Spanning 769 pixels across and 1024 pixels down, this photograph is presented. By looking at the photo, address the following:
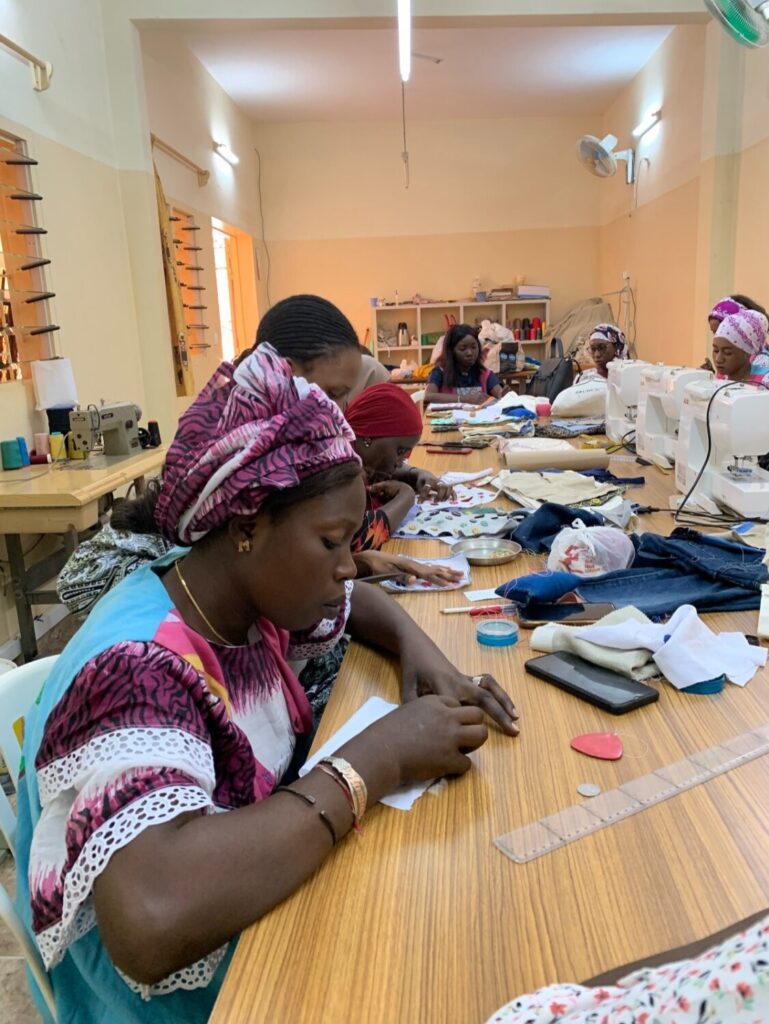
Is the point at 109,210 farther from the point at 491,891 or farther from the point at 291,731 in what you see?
the point at 491,891

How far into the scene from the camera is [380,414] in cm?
212

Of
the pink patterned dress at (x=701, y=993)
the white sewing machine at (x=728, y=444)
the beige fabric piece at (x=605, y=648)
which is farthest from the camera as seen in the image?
the white sewing machine at (x=728, y=444)

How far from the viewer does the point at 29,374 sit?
11.9 ft

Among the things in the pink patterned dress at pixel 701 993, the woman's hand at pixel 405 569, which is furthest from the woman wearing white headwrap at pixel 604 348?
the pink patterned dress at pixel 701 993

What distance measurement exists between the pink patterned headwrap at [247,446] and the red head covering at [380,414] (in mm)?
1163

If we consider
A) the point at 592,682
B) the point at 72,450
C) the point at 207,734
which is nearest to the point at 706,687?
the point at 592,682

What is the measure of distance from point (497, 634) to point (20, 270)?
131 inches

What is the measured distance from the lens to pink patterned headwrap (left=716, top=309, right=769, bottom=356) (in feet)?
10.0

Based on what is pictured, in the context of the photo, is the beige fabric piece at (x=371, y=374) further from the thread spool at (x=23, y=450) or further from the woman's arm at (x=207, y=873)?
the woman's arm at (x=207, y=873)

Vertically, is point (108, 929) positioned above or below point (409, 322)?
below

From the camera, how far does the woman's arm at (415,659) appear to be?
3.59 feet

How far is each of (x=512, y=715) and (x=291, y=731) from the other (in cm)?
34

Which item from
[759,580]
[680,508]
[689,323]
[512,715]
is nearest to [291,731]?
[512,715]

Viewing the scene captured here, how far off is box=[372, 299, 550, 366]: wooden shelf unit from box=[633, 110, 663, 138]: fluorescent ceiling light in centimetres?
193
